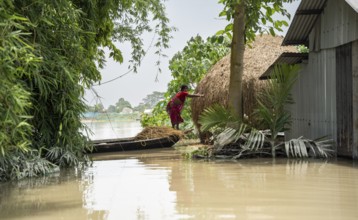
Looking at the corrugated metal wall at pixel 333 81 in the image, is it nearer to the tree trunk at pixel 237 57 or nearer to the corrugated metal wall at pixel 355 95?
the corrugated metal wall at pixel 355 95

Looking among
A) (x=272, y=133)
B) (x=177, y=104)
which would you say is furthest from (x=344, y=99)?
(x=177, y=104)

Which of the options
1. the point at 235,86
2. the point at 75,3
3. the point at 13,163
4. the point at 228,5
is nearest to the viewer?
the point at 13,163

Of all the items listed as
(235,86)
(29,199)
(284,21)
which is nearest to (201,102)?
(235,86)

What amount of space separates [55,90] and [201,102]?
5.95m

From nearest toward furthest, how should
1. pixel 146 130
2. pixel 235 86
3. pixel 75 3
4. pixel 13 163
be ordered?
pixel 13 163, pixel 75 3, pixel 235 86, pixel 146 130

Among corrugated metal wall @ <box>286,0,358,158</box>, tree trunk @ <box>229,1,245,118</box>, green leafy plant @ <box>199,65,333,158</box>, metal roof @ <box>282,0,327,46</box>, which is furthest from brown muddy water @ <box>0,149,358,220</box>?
metal roof @ <box>282,0,327,46</box>

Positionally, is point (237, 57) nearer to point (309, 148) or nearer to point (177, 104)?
point (309, 148)

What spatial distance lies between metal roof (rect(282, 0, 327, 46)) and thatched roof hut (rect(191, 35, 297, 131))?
1793 mm

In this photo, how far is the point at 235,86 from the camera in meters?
12.0

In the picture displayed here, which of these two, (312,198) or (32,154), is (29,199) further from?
(312,198)

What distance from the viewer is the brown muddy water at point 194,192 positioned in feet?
17.6

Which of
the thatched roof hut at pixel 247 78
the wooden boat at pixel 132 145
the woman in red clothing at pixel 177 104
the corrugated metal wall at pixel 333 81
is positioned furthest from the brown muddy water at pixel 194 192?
the woman in red clothing at pixel 177 104

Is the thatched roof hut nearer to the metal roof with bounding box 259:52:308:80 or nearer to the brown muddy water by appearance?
the metal roof with bounding box 259:52:308:80

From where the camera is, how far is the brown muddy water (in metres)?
5.37
